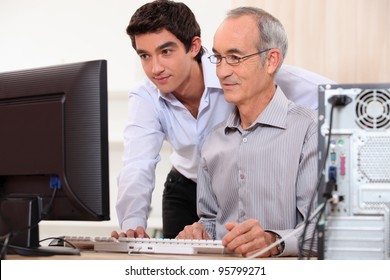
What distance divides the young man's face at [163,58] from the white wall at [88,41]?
1555mm

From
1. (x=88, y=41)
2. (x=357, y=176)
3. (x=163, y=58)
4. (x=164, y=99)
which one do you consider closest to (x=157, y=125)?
(x=164, y=99)

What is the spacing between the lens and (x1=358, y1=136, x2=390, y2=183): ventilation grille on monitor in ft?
3.88

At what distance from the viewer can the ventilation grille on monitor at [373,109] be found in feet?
3.87

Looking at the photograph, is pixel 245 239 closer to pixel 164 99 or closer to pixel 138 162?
pixel 138 162

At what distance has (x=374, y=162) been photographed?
1184 millimetres

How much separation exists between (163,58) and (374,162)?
45.3 inches

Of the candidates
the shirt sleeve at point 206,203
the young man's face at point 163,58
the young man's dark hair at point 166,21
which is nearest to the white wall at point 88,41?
the young man's dark hair at point 166,21

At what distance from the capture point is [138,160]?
221cm

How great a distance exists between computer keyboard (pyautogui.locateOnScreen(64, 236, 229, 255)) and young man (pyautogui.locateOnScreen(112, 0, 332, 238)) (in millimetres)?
441

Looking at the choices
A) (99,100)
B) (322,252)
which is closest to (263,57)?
(99,100)

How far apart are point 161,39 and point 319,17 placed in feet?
3.43

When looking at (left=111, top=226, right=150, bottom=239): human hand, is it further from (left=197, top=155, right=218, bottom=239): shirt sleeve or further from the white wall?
the white wall

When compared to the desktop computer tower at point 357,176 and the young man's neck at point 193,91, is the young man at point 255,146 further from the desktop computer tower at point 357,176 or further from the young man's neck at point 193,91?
the desktop computer tower at point 357,176
